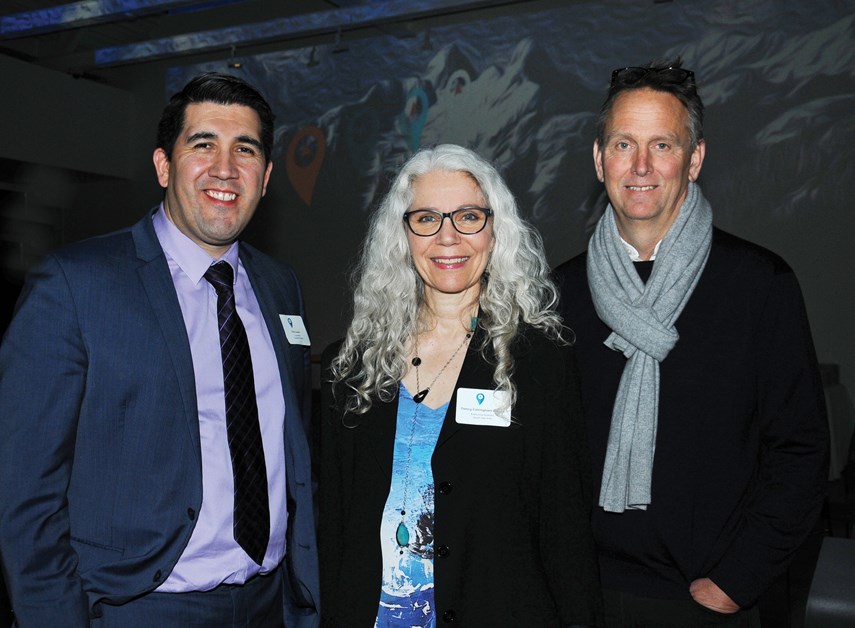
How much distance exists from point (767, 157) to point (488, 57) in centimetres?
282

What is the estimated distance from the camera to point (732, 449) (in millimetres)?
1921

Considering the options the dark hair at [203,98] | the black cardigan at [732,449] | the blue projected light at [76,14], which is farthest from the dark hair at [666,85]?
the blue projected light at [76,14]

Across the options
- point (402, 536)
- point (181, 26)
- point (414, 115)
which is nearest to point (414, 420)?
point (402, 536)

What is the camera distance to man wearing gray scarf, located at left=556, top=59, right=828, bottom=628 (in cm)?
189

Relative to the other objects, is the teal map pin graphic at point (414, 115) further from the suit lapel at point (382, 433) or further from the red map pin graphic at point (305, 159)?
the suit lapel at point (382, 433)

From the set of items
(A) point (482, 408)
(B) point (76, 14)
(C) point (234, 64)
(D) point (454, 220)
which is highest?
(C) point (234, 64)

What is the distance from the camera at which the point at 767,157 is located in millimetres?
6773

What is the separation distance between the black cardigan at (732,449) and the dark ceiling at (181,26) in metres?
5.75

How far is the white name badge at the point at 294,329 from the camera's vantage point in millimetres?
2211

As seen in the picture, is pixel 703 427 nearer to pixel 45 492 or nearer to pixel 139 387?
pixel 139 387

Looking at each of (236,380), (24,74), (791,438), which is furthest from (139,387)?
(24,74)

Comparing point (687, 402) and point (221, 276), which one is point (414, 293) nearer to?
point (221, 276)

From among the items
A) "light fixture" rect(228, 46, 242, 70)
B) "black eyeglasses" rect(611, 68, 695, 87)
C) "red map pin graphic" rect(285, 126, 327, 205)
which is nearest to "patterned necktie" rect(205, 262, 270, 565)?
"black eyeglasses" rect(611, 68, 695, 87)

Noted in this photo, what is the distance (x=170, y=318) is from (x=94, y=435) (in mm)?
312
